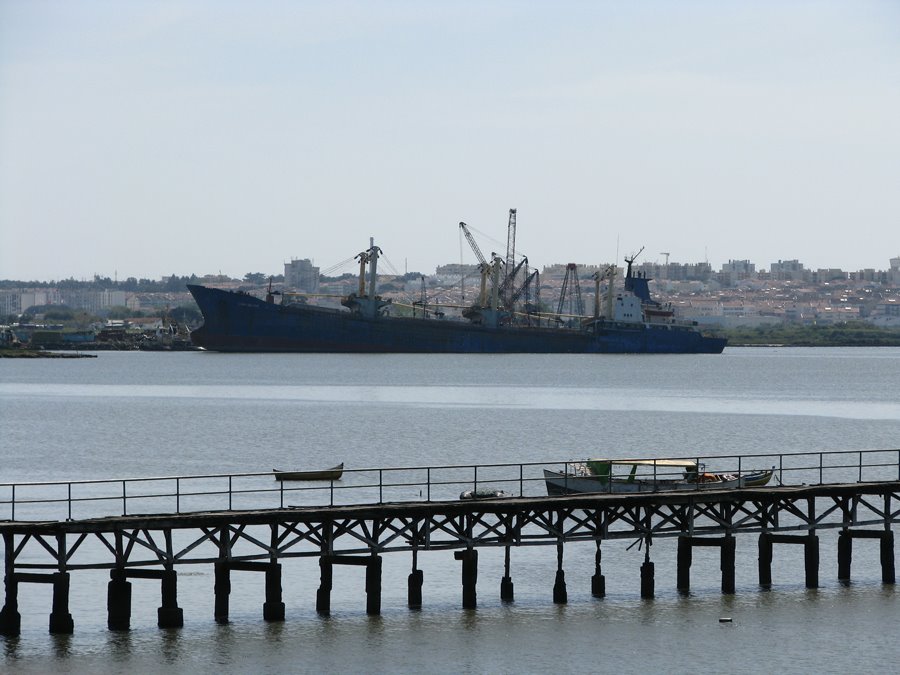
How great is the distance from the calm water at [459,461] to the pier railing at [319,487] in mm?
3348

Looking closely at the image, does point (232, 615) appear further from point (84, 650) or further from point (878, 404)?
point (878, 404)

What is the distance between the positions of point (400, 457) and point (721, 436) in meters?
23.2

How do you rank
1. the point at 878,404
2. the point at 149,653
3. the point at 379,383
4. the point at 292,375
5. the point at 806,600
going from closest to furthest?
the point at 149,653 → the point at 806,600 → the point at 878,404 → the point at 379,383 → the point at 292,375

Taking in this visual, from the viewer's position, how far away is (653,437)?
90.1m

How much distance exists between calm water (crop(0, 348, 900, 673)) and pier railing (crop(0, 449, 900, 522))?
3348 mm

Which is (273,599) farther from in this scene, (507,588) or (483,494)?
(483,494)

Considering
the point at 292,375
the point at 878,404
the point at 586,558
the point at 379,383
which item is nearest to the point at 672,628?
the point at 586,558

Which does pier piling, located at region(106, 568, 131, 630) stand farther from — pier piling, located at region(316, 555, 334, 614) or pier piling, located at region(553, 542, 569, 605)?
pier piling, located at region(553, 542, 569, 605)

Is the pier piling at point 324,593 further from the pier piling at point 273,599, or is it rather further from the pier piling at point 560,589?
the pier piling at point 560,589

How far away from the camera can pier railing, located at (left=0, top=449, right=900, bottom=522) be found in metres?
47.9

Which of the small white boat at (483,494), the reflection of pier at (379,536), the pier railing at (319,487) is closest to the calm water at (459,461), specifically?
the reflection of pier at (379,536)

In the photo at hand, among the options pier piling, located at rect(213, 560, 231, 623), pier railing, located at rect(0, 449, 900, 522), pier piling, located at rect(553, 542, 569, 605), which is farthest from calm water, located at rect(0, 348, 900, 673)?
pier railing, located at rect(0, 449, 900, 522)

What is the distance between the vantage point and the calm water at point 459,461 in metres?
33.7

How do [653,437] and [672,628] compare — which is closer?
[672,628]
